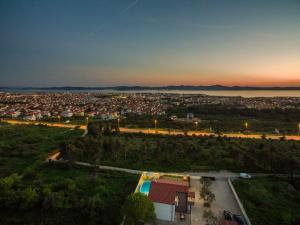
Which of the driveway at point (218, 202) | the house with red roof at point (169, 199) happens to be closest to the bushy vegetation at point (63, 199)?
the house with red roof at point (169, 199)

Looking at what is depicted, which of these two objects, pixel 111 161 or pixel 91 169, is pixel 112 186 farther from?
pixel 111 161

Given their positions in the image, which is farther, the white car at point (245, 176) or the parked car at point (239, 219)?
the white car at point (245, 176)

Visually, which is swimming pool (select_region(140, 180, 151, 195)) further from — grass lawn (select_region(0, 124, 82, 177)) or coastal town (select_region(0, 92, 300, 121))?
coastal town (select_region(0, 92, 300, 121))

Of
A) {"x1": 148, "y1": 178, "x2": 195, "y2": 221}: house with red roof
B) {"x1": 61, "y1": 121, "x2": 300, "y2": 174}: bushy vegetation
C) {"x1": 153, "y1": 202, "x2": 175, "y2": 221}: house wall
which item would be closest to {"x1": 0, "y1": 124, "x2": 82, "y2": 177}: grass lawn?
{"x1": 61, "y1": 121, "x2": 300, "y2": 174}: bushy vegetation

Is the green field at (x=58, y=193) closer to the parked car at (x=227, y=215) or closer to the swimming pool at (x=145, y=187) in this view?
the swimming pool at (x=145, y=187)

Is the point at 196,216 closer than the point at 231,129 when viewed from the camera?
Yes

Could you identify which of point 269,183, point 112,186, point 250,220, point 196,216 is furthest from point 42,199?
point 269,183
